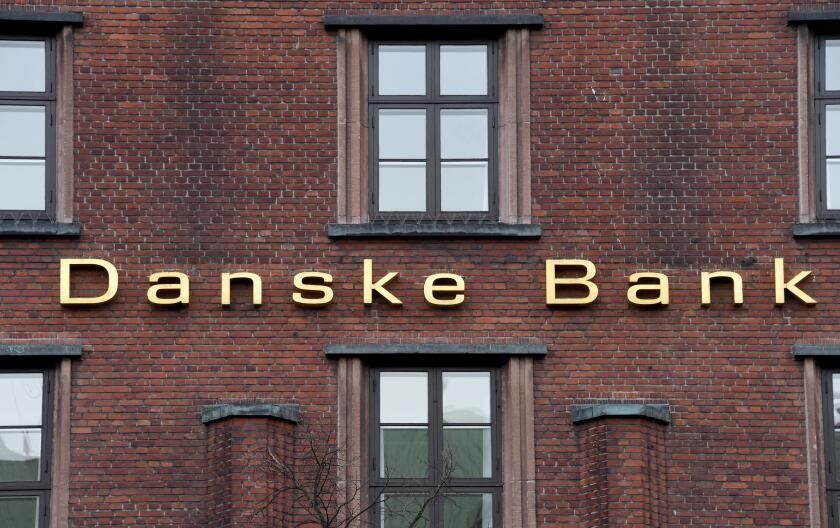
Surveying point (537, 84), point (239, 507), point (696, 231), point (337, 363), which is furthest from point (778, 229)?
point (239, 507)

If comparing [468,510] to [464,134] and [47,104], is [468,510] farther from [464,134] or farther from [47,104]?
[47,104]

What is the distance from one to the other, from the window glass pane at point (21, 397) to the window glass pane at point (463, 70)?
16.7ft

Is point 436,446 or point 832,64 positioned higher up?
point 832,64

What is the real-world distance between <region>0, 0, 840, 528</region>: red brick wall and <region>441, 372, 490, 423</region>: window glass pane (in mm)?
428

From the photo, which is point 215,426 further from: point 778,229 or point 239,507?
point 778,229

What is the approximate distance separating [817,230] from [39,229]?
7.74 meters

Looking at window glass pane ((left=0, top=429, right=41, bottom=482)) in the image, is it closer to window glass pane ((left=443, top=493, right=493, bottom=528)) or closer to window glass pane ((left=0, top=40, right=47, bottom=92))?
window glass pane ((left=0, top=40, right=47, bottom=92))

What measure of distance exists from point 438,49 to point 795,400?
5.13 metres

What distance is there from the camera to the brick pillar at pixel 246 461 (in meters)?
22.0

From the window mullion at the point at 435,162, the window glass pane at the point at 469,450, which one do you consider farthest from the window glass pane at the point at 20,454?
the window mullion at the point at 435,162

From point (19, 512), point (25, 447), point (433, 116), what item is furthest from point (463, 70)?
point (19, 512)

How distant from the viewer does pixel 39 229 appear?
23.1 meters

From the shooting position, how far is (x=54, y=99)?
77.6ft

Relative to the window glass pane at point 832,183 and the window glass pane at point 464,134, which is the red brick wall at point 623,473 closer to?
the window glass pane at point 832,183
